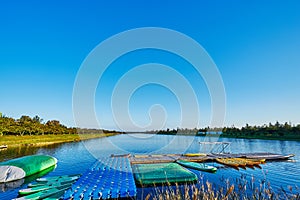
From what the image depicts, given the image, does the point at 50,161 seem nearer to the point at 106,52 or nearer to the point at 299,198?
the point at 106,52

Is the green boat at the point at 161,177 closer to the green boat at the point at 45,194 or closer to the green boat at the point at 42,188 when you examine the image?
the green boat at the point at 42,188

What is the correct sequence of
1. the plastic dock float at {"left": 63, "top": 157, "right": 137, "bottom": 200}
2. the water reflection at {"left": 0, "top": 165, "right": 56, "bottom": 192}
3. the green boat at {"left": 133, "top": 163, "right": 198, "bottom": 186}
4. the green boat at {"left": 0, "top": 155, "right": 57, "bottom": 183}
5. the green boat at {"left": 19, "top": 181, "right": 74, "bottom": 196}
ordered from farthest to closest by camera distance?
the green boat at {"left": 0, "top": 155, "right": 57, "bottom": 183}, the water reflection at {"left": 0, "top": 165, "right": 56, "bottom": 192}, the green boat at {"left": 133, "top": 163, "right": 198, "bottom": 186}, the green boat at {"left": 19, "top": 181, "right": 74, "bottom": 196}, the plastic dock float at {"left": 63, "top": 157, "right": 137, "bottom": 200}

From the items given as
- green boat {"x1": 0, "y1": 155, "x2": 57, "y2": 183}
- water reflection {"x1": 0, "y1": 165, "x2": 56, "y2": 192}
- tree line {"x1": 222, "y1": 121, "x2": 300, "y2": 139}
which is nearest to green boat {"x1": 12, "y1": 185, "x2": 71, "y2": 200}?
water reflection {"x1": 0, "y1": 165, "x2": 56, "y2": 192}

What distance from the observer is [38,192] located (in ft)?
28.7

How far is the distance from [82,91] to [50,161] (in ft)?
27.8

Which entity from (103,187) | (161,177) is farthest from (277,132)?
(103,187)

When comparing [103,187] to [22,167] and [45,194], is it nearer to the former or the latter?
[45,194]

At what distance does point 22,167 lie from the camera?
12664 millimetres

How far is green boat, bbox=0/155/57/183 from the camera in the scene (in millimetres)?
11695

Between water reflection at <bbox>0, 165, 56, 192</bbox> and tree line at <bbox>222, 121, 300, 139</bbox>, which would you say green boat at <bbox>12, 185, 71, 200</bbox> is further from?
tree line at <bbox>222, 121, 300, 139</bbox>

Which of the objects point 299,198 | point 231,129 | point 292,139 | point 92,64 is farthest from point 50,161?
point 231,129

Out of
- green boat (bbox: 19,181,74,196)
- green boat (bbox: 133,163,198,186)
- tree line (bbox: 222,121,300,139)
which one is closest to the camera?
green boat (bbox: 19,181,74,196)

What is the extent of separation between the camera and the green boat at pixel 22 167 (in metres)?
11.7

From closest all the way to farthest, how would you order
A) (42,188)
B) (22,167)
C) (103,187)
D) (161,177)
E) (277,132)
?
(103,187) → (42,188) → (161,177) → (22,167) → (277,132)
